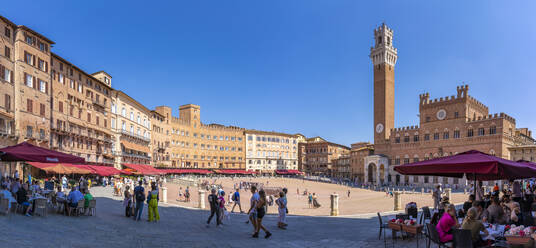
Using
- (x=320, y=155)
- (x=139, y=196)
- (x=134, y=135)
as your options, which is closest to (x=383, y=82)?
(x=320, y=155)

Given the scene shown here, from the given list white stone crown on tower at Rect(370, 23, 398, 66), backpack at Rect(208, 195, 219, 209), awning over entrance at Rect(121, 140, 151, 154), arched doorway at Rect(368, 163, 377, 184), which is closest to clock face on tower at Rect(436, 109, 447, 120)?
arched doorway at Rect(368, 163, 377, 184)

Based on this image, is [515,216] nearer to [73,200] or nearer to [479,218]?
[479,218]

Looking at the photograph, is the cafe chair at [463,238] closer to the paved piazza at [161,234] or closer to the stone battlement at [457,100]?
the paved piazza at [161,234]

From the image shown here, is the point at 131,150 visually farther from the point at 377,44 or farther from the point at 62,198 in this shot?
the point at 377,44

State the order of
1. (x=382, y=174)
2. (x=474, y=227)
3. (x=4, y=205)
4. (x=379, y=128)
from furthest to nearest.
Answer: (x=379, y=128) < (x=382, y=174) < (x=4, y=205) < (x=474, y=227)

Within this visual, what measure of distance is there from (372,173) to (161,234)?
206 feet

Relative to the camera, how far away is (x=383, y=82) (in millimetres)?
70812

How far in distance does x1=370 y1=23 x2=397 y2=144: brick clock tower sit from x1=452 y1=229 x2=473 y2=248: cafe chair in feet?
210

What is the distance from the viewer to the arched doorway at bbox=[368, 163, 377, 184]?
67250 millimetres

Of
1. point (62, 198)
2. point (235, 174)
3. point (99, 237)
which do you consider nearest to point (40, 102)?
point (62, 198)

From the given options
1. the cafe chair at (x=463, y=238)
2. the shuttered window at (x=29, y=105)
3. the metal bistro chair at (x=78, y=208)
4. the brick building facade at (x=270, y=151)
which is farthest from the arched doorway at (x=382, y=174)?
the cafe chair at (x=463, y=238)

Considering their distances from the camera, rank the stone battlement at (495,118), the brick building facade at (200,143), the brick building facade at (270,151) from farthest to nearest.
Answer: the brick building facade at (270,151) < the brick building facade at (200,143) < the stone battlement at (495,118)

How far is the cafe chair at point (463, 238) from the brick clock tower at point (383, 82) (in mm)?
63897

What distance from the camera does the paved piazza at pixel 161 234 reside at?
29.3 feet
